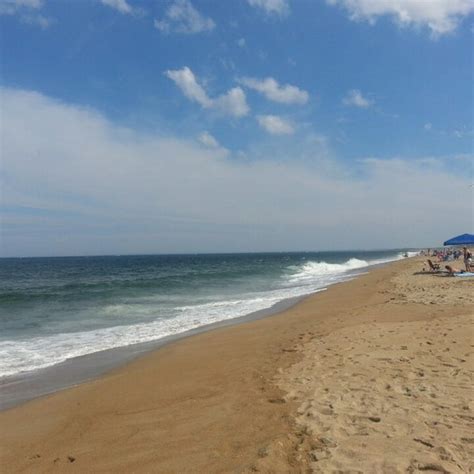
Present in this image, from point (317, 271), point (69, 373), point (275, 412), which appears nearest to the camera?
point (275, 412)

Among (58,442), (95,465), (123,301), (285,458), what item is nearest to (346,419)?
(285,458)

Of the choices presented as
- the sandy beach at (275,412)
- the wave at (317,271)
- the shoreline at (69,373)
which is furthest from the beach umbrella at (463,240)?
the shoreline at (69,373)

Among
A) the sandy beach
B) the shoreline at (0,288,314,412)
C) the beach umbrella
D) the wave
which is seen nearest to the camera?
the sandy beach

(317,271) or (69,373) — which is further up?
(69,373)

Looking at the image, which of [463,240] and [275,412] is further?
[463,240]

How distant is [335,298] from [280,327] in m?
7.35

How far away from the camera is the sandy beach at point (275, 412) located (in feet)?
12.8

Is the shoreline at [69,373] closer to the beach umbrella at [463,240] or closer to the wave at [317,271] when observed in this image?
the beach umbrella at [463,240]

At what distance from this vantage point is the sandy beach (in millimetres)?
3893

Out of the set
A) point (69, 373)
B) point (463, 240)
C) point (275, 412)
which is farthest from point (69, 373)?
point (463, 240)

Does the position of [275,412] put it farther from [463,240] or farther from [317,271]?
[317,271]

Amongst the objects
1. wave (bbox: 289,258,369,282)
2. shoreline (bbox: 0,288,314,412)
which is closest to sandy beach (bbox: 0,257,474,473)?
shoreline (bbox: 0,288,314,412)

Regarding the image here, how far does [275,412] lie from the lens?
16.4ft

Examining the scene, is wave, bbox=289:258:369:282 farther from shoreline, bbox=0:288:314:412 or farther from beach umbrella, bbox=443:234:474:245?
shoreline, bbox=0:288:314:412
